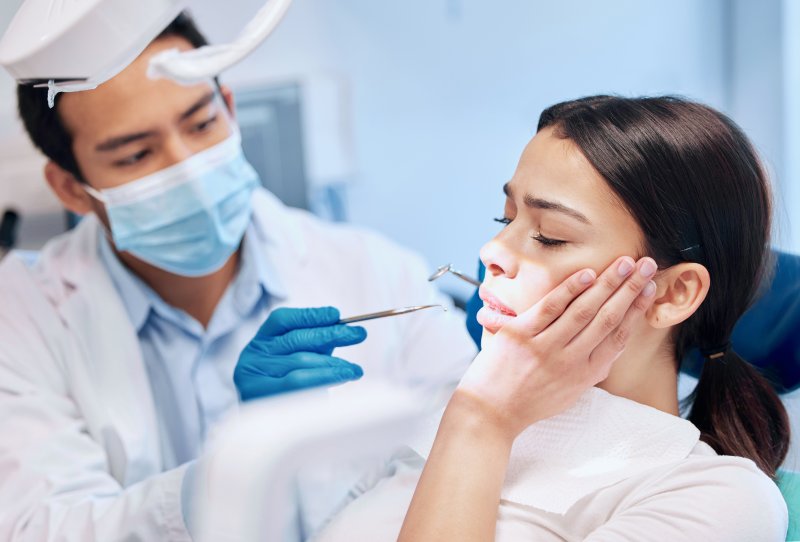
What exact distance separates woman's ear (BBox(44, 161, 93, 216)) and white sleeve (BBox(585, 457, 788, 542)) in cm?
122

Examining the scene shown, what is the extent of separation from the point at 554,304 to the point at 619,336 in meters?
0.11

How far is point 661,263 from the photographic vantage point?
111 centimetres

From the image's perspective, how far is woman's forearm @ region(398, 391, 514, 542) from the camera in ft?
3.18

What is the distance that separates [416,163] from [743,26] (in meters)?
0.99

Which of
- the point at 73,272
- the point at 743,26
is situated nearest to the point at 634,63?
the point at 743,26

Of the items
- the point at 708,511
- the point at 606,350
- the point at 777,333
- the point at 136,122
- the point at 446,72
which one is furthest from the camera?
the point at 446,72

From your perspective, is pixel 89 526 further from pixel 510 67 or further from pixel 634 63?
pixel 634 63

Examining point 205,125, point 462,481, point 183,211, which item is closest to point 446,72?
point 205,125

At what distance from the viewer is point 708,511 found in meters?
0.96

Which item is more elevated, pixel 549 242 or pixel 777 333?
pixel 549 242

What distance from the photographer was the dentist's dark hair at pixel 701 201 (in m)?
1.09

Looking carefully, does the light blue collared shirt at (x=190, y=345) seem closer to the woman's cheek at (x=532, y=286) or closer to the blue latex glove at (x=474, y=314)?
the blue latex glove at (x=474, y=314)

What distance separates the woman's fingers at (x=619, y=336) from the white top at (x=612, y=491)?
0.11 metres

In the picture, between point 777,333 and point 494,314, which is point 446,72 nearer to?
point 777,333
